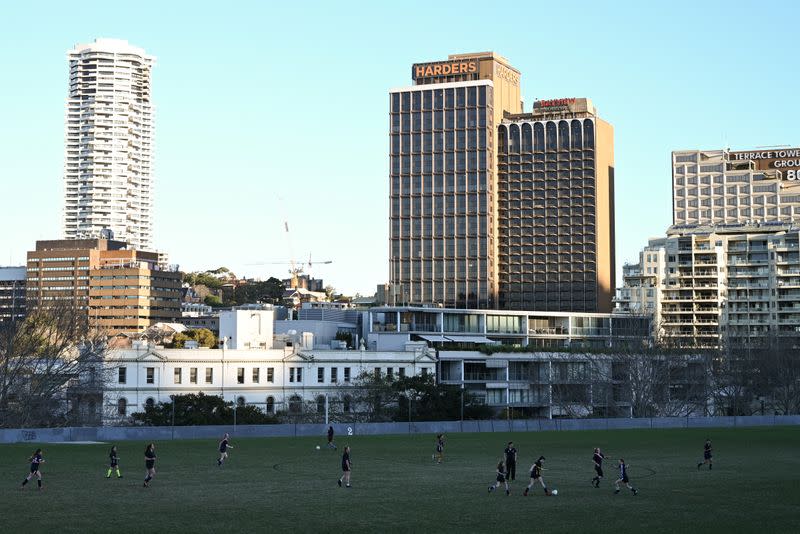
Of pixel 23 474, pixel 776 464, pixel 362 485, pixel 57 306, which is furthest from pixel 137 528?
pixel 57 306

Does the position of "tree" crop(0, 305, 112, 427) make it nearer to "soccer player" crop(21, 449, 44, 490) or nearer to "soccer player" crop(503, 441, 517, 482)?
"soccer player" crop(21, 449, 44, 490)

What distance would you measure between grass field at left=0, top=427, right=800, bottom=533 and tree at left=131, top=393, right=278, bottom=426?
28.9 meters

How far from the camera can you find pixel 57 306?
452 feet

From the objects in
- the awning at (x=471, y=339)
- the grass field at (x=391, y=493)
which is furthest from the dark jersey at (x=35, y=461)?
the awning at (x=471, y=339)

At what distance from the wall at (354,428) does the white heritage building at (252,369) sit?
2669 cm

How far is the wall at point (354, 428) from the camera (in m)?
88.6

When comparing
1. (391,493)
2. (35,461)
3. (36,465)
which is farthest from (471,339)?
(35,461)

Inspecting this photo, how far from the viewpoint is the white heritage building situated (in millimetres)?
129750

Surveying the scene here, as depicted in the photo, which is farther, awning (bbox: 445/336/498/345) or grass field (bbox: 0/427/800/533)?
awning (bbox: 445/336/498/345)

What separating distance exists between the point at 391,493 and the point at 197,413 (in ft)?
211

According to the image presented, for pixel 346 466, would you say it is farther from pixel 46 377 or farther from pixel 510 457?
pixel 46 377

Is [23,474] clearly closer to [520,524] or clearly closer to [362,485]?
[362,485]

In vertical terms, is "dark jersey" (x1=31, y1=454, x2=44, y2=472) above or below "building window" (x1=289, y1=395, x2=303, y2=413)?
above

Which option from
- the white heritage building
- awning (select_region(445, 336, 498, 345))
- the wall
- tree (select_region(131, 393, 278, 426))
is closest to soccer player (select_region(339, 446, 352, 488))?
the wall
